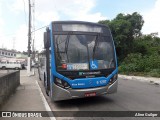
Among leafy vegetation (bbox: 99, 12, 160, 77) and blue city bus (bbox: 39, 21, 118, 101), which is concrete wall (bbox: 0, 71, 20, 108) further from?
leafy vegetation (bbox: 99, 12, 160, 77)

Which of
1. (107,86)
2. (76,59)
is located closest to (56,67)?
(76,59)

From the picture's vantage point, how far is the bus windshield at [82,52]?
909 centimetres

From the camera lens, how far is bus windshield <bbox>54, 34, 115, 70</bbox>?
9.09 metres

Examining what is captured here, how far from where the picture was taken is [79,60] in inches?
362

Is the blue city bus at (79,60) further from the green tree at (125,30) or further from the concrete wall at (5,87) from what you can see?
the green tree at (125,30)

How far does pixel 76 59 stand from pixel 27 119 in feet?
9.14

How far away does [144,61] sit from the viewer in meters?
29.9

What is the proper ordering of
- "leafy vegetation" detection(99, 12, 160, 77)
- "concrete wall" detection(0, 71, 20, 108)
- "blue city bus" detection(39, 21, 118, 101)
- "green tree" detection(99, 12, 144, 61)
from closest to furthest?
"blue city bus" detection(39, 21, 118, 101), "concrete wall" detection(0, 71, 20, 108), "leafy vegetation" detection(99, 12, 160, 77), "green tree" detection(99, 12, 144, 61)

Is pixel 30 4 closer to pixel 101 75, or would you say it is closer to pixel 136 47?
pixel 136 47

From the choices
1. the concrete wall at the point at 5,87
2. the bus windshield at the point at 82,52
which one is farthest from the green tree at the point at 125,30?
the bus windshield at the point at 82,52

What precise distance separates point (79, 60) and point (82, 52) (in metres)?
0.33

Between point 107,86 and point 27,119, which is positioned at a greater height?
point 107,86

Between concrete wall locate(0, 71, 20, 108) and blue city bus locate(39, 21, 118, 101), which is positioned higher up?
blue city bus locate(39, 21, 118, 101)

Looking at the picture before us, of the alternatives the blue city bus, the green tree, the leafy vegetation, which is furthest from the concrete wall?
the green tree
